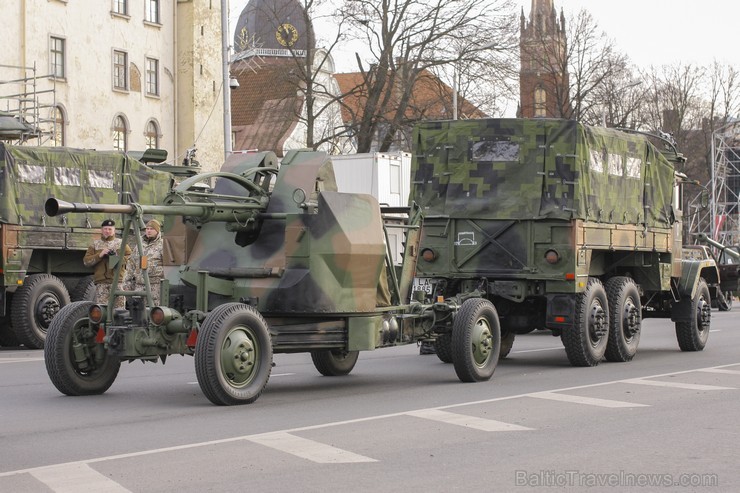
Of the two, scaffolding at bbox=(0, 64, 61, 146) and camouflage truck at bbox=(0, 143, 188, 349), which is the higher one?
scaffolding at bbox=(0, 64, 61, 146)

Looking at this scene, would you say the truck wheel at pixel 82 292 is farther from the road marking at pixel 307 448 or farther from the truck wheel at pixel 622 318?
the road marking at pixel 307 448

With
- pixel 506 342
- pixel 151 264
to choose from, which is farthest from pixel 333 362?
pixel 506 342

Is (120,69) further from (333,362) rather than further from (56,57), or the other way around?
(333,362)

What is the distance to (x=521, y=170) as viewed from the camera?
16.7 meters

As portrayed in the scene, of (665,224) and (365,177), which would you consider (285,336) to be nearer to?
(665,224)

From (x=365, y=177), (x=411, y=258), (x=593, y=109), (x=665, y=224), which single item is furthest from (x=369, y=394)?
(x=593, y=109)

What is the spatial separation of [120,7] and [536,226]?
3370 cm

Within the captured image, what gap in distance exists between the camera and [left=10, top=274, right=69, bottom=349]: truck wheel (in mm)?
20266

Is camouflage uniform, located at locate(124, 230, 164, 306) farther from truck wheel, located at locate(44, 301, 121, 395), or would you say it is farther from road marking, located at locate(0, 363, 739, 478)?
road marking, located at locate(0, 363, 739, 478)

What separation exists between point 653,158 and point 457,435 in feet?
32.8

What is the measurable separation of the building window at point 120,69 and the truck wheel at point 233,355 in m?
36.1

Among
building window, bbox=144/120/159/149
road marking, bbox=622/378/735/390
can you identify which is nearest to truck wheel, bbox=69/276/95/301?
road marking, bbox=622/378/735/390

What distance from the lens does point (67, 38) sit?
43.8 metres

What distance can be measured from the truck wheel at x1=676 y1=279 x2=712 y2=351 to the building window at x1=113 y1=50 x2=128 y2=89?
3094cm
